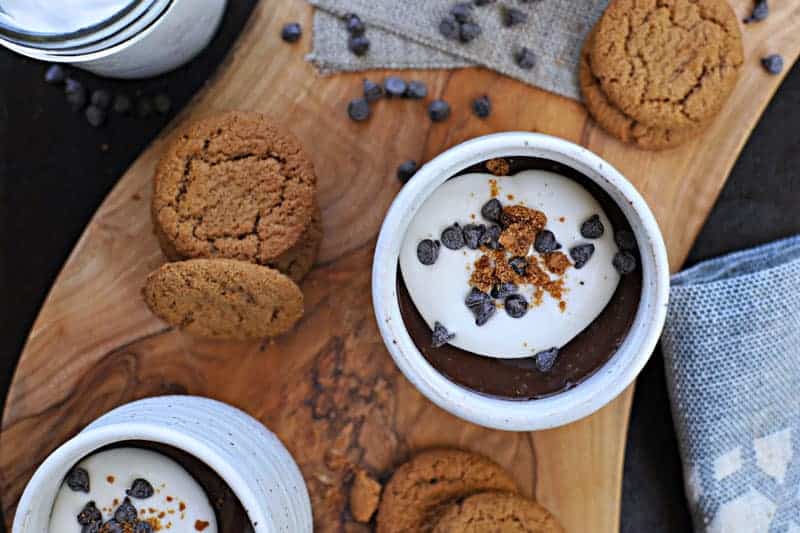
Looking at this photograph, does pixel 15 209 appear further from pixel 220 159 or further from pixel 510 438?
pixel 510 438

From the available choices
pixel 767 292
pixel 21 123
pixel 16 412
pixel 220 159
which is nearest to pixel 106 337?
pixel 16 412

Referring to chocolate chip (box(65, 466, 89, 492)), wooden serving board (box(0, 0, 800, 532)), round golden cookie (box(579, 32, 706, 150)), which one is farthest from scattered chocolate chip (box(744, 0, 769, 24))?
chocolate chip (box(65, 466, 89, 492))

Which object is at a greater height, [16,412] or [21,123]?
[21,123]

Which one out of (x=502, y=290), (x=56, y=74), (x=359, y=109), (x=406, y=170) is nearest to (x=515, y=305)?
(x=502, y=290)

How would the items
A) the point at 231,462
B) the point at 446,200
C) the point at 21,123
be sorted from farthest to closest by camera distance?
the point at 21,123
the point at 446,200
the point at 231,462

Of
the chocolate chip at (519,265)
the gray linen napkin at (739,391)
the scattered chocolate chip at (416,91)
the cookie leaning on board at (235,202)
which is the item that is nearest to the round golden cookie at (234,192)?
the cookie leaning on board at (235,202)

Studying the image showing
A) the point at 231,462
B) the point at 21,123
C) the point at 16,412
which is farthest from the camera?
the point at 21,123
